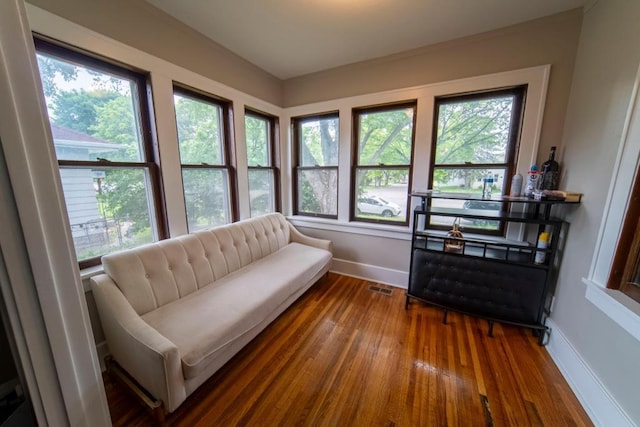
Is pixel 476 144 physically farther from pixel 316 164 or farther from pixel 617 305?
pixel 316 164

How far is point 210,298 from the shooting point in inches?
68.1

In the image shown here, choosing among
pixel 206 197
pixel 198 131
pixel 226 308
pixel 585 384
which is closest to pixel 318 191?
pixel 206 197

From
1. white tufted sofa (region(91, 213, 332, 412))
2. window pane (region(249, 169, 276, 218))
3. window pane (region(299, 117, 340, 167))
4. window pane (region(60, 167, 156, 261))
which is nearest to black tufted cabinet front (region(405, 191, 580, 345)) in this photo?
white tufted sofa (region(91, 213, 332, 412))

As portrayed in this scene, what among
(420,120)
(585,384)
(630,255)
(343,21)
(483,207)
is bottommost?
(585,384)

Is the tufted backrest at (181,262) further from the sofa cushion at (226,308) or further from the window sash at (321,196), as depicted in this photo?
the window sash at (321,196)

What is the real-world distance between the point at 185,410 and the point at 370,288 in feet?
6.50

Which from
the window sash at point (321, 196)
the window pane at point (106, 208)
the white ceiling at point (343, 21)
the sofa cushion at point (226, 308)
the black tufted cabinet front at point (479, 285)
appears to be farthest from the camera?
the window sash at point (321, 196)

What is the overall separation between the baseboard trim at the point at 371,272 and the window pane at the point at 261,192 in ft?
3.92

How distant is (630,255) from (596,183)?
0.48 meters

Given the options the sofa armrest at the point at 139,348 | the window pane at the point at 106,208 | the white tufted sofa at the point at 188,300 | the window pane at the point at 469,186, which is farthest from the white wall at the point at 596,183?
the window pane at the point at 106,208

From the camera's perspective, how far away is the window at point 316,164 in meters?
2.97

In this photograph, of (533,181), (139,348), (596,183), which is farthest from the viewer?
(533,181)

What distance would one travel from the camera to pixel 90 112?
1602mm

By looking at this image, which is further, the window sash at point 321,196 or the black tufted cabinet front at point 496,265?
the window sash at point 321,196
